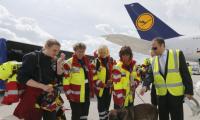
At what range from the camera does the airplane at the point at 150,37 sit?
84.7ft

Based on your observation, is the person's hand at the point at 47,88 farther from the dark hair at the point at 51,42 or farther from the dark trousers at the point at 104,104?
the dark trousers at the point at 104,104

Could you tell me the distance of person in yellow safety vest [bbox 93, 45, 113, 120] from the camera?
5508 millimetres

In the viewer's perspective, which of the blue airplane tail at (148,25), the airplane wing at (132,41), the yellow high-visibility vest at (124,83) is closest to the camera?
the yellow high-visibility vest at (124,83)

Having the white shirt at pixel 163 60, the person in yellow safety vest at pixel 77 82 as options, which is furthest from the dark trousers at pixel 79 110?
the white shirt at pixel 163 60

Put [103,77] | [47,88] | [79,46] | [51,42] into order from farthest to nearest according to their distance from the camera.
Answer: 1. [103,77]
2. [79,46]
3. [51,42]
4. [47,88]

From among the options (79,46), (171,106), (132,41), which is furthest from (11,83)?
(132,41)

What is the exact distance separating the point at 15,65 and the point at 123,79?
1618 mm

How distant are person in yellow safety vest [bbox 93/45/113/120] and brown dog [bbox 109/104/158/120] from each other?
43.2 inches

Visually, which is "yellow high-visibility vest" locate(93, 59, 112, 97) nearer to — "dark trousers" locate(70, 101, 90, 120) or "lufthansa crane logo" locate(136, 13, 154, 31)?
"dark trousers" locate(70, 101, 90, 120)

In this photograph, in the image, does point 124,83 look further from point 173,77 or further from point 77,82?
point 173,77

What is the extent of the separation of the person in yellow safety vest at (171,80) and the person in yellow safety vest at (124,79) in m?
0.48

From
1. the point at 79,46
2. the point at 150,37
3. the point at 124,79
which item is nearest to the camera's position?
the point at 79,46

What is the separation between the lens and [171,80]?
14.8 ft

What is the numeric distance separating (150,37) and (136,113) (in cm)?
2295
